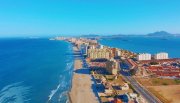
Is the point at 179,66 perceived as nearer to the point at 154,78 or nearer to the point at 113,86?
the point at 154,78

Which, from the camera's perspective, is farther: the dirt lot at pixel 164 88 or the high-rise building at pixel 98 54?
the high-rise building at pixel 98 54

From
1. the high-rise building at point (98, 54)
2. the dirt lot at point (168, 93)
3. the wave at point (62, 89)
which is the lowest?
the dirt lot at point (168, 93)

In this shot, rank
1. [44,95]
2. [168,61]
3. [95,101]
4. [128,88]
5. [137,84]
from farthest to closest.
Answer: [168,61] → [137,84] → [128,88] → [44,95] → [95,101]

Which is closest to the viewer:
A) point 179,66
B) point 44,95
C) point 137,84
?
point 44,95

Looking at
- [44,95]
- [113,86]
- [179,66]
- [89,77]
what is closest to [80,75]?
[89,77]

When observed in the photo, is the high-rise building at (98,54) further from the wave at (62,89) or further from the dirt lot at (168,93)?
the dirt lot at (168,93)

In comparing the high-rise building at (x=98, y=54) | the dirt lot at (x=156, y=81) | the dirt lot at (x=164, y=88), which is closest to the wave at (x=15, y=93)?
the dirt lot at (x=164, y=88)
